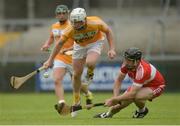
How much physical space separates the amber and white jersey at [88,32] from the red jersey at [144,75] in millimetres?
1208

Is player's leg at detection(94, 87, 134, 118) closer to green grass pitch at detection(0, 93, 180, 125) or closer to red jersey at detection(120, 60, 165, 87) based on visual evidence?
green grass pitch at detection(0, 93, 180, 125)

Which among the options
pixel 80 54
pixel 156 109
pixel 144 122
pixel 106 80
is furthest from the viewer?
pixel 106 80

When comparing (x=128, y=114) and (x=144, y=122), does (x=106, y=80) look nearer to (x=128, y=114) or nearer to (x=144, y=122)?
(x=128, y=114)

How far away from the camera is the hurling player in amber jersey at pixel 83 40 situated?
1532cm

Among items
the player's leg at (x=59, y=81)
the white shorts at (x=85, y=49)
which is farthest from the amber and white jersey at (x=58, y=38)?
the white shorts at (x=85, y=49)

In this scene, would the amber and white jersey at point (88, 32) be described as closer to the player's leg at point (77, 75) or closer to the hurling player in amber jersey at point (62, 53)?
the player's leg at point (77, 75)

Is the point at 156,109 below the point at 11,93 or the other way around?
the other way around

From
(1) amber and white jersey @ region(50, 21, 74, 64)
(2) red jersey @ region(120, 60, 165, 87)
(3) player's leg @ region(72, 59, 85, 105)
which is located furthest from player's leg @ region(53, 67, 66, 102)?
(2) red jersey @ region(120, 60, 165, 87)

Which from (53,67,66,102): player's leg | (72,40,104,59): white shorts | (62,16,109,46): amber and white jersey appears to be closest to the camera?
(62,16,109,46): amber and white jersey

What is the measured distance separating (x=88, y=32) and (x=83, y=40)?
11.2 inches

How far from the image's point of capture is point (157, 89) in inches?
599

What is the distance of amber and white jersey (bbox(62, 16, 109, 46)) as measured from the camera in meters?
15.5

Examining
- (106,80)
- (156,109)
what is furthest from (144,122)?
(106,80)

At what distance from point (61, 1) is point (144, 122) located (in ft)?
59.5
